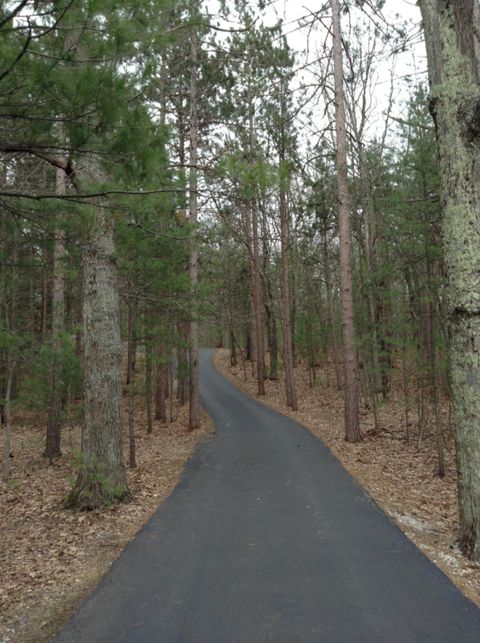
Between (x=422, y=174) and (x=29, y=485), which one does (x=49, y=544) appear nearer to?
(x=29, y=485)

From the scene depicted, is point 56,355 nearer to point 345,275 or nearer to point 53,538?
point 53,538

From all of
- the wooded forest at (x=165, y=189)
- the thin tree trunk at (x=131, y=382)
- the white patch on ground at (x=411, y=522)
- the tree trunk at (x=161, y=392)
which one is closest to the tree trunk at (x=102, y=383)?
the wooded forest at (x=165, y=189)

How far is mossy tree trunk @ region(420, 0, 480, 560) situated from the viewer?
460 centimetres

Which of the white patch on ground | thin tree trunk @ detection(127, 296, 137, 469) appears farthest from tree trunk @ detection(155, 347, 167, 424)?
the white patch on ground

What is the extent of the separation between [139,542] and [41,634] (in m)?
1.86

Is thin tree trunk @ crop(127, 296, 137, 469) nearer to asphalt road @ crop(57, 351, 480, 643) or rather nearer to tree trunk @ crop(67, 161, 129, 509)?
asphalt road @ crop(57, 351, 480, 643)

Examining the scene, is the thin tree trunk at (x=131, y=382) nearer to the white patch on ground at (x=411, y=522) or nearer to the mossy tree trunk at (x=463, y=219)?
the white patch on ground at (x=411, y=522)

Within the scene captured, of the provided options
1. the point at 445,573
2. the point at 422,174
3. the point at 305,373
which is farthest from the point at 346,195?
the point at 305,373

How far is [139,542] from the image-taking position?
539cm

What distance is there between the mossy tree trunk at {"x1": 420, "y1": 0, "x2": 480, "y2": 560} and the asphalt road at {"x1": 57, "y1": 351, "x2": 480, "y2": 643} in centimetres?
107

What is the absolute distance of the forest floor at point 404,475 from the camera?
489cm

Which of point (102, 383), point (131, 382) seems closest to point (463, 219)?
point (102, 383)

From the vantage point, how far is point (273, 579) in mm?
4285

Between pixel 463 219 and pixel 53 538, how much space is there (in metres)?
6.07
